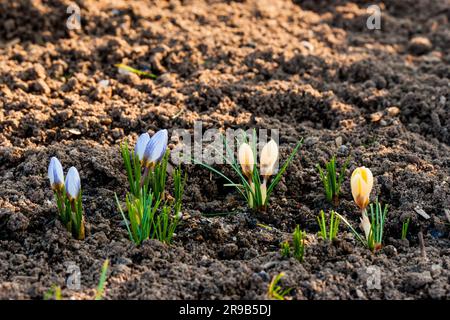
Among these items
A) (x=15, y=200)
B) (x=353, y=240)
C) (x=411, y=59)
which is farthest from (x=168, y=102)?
(x=411, y=59)

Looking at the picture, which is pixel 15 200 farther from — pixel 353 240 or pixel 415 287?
pixel 415 287

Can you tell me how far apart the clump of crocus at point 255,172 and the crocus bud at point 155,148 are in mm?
277

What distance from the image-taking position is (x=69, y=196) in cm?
267

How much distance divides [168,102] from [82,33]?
101cm

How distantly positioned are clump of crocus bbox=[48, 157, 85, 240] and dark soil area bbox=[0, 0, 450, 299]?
0.05 m

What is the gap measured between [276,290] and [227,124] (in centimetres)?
128

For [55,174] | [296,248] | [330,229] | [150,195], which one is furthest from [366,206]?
[55,174]

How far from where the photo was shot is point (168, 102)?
3.73 m

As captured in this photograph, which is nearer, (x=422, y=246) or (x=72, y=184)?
(x=72, y=184)

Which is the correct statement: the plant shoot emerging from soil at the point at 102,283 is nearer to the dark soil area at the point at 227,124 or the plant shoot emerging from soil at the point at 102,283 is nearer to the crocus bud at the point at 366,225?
the dark soil area at the point at 227,124

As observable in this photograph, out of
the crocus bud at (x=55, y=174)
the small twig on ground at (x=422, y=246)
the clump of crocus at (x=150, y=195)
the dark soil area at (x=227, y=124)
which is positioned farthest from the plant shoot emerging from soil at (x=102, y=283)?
the small twig on ground at (x=422, y=246)

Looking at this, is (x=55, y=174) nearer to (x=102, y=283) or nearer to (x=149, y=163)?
(x=149, y=163)

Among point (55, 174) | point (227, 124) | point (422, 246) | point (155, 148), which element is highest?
point (227, 124)

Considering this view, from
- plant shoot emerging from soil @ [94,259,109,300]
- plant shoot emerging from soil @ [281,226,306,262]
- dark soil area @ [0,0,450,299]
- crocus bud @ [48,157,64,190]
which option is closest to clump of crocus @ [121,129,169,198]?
dark soil area @ [0,0,450,299]
